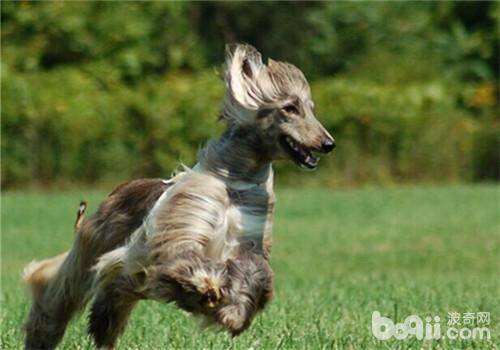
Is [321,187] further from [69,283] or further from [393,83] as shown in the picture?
[69,283]

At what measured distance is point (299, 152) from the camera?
5852 mm

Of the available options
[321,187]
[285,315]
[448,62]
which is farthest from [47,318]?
[448,62]

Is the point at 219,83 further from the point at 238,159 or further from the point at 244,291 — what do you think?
the point at 244,291

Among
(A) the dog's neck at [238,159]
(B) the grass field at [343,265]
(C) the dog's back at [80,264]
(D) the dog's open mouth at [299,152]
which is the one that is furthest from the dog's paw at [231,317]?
(C) the dog's back at [80,264]

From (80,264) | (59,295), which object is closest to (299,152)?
(80,264)

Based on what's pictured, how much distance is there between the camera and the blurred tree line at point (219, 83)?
2358cm

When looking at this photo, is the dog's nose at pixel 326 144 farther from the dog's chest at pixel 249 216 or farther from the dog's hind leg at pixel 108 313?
the dog's hind leg at pixel 108 313

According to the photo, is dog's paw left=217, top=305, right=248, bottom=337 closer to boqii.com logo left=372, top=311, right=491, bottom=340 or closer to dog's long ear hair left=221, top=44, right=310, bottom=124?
dog's long ear hair left=221, top=44, right=310, bottom=124

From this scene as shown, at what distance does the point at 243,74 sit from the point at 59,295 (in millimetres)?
1701

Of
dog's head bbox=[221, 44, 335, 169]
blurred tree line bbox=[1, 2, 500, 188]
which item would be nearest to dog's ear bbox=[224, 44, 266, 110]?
dog's head bbox=[221, 44, 335, 169]

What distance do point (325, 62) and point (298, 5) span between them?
5.14 feet

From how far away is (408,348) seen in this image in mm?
6215

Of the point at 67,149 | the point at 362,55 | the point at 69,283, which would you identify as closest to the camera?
the point at 69,283

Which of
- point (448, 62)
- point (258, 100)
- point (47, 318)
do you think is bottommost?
point (448, 62)
